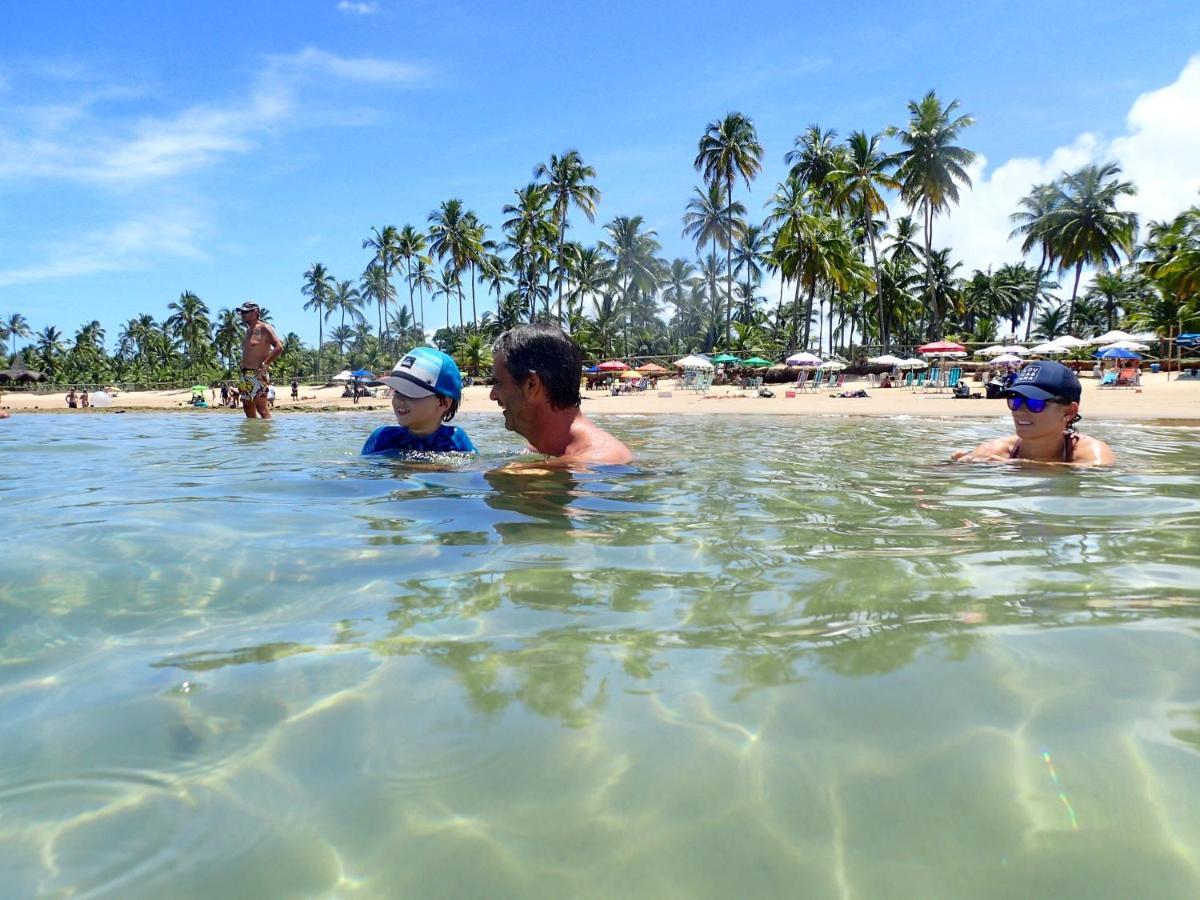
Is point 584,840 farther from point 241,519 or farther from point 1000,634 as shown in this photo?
point 241,519

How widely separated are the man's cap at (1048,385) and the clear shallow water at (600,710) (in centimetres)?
160

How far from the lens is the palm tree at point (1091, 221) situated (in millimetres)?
45531

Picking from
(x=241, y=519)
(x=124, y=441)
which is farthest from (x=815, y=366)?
(x=241, y=519)

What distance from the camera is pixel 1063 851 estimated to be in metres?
1.10

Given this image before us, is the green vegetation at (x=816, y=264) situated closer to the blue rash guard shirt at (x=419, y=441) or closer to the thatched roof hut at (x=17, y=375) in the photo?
the thatched roof hut at (x=17, y=375)

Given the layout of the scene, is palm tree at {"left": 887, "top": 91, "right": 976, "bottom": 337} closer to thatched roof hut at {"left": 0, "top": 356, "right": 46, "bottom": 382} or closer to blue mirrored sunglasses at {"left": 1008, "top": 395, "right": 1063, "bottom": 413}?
blue mirrored sunglasses at {"left": 1008, "top": 395, "right": 1063, "bottom": 413}

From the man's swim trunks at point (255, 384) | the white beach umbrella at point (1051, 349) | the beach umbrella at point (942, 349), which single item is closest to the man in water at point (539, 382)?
the man's swim trunks at point (255, 384)

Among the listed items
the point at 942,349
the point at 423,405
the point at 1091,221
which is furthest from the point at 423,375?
the point at 1091,221

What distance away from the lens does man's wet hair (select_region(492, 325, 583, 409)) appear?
417 cm

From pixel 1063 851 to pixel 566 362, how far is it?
3429 millimetres

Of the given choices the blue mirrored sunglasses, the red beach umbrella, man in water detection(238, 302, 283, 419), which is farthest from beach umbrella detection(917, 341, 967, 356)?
the blue mirrored sunglasses

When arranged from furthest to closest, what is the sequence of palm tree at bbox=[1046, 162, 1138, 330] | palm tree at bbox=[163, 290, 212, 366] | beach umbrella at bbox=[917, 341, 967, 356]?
palm tree at bbox=[163, 290, 212, 366], palm tree at bbox=[1046, 162, 1138, 330], beach umbrella at bbox=[917, 341, 967, 356]

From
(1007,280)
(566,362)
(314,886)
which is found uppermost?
(1007,280)

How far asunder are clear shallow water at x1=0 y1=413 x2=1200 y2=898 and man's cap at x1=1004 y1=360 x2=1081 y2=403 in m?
1.60
